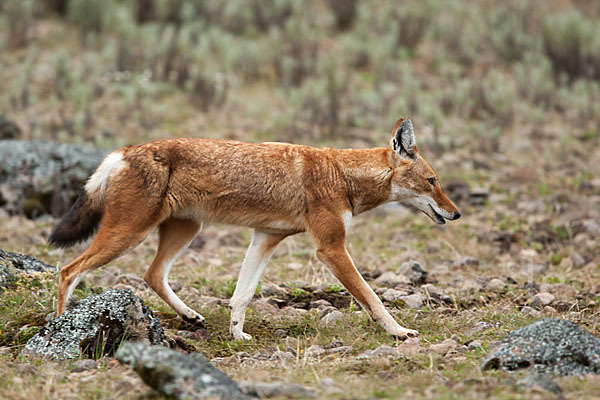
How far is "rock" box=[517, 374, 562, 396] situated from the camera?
408 centimetres

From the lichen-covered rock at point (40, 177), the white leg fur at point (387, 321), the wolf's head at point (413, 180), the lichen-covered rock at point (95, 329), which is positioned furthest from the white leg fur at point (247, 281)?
the lichen-covered rock at point (40, 177)

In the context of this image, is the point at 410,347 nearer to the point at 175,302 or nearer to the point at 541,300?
the point at 541,300

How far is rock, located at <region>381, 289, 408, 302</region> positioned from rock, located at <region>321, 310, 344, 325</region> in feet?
2.19

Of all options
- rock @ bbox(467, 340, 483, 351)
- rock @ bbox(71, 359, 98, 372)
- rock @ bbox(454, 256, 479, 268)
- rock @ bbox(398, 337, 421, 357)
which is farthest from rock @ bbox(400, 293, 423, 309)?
rock @ bbox(71, 359, 98, 372)

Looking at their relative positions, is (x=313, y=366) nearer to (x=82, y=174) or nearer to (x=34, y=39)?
(x=82, y=174)

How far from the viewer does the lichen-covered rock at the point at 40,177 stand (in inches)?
364

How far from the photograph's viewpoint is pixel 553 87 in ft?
48.0

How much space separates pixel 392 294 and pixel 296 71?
866 cm

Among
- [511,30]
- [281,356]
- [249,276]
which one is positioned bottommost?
[281,356]

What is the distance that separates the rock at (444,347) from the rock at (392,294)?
1.37 meters

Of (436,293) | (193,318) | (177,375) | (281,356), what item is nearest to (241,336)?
(193,318)

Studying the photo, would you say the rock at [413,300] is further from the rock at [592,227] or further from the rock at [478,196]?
the rock at [478,196]

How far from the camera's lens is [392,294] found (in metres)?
6.86

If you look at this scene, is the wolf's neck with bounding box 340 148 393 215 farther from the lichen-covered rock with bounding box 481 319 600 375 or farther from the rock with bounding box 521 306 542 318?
the lichen-covered rock with bounding box 481 319 600 375
